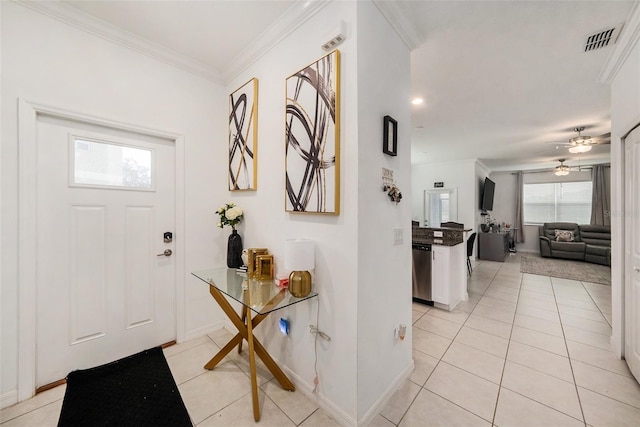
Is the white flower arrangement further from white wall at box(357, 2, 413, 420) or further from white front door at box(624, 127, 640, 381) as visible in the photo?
white front door at box(624, 127, 640, 381)

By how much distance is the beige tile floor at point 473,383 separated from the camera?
62.1 inches

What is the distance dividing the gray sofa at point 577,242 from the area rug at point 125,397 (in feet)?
28.6

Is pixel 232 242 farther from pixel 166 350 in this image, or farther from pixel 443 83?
pixel 443 83

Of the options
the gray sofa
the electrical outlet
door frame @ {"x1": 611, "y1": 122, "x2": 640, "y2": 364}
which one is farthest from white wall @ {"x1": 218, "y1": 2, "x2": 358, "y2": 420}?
the gray sofa

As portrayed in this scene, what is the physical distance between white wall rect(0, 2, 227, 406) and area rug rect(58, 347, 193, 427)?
40cm

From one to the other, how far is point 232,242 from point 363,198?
1480 millimetres

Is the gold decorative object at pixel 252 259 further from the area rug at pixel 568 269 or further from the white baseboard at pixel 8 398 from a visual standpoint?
the area rug at pixel 568 269

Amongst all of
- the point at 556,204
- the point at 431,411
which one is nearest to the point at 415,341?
the point at 431,411

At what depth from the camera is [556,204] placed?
7320 mm

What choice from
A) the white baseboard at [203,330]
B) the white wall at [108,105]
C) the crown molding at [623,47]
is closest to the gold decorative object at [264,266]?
the white wall at [108,105]

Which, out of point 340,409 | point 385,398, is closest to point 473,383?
point 385,398

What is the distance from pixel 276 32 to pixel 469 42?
1.61m

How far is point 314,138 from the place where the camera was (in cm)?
166

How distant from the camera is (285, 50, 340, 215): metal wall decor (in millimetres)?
1539
